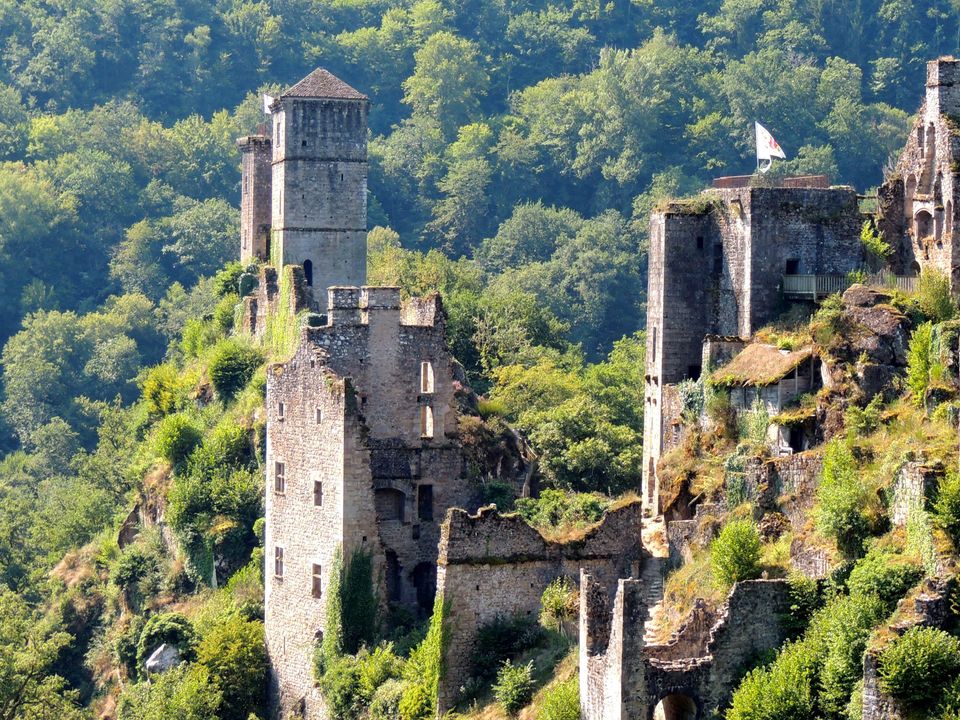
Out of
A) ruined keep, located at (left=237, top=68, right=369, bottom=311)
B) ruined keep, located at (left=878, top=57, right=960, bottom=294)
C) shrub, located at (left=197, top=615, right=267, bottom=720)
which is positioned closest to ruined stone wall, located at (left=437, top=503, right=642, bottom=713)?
ruined keep, located at (left=878, top=57, right=960, bottom=294)

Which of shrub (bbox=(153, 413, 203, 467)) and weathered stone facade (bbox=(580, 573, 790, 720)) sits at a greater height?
shrub (bbox=(153, 413, 203, 467))

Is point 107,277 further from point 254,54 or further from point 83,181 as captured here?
point 254,54

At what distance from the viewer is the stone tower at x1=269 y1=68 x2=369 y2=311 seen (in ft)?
273

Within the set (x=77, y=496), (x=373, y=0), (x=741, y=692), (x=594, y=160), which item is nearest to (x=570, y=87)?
(x=594, y=160)

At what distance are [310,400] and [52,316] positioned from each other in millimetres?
59796

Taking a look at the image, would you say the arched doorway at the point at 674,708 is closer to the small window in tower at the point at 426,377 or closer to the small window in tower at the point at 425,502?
the small window in tower at the point at 425,502

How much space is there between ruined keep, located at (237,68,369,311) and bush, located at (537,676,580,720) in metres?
30.1

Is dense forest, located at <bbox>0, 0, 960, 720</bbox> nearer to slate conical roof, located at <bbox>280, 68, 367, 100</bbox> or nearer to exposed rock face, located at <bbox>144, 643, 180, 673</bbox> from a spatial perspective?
exposed rock face, located at <bbox>144, 643, 180, 673</bbox>

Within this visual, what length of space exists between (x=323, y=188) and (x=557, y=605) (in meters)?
27.8

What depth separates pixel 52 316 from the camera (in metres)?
123

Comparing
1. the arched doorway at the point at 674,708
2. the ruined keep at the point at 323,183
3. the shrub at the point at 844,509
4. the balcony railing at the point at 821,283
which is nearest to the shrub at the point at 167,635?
the ruined keep at the point at 323,183

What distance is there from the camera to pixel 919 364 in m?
57.0

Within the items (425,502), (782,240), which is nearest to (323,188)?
(425,502)

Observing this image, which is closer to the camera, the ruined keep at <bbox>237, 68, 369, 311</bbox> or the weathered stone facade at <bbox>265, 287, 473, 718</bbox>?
the weathered stone facade at <bbox>265, 287, 473, 718</bbox>
